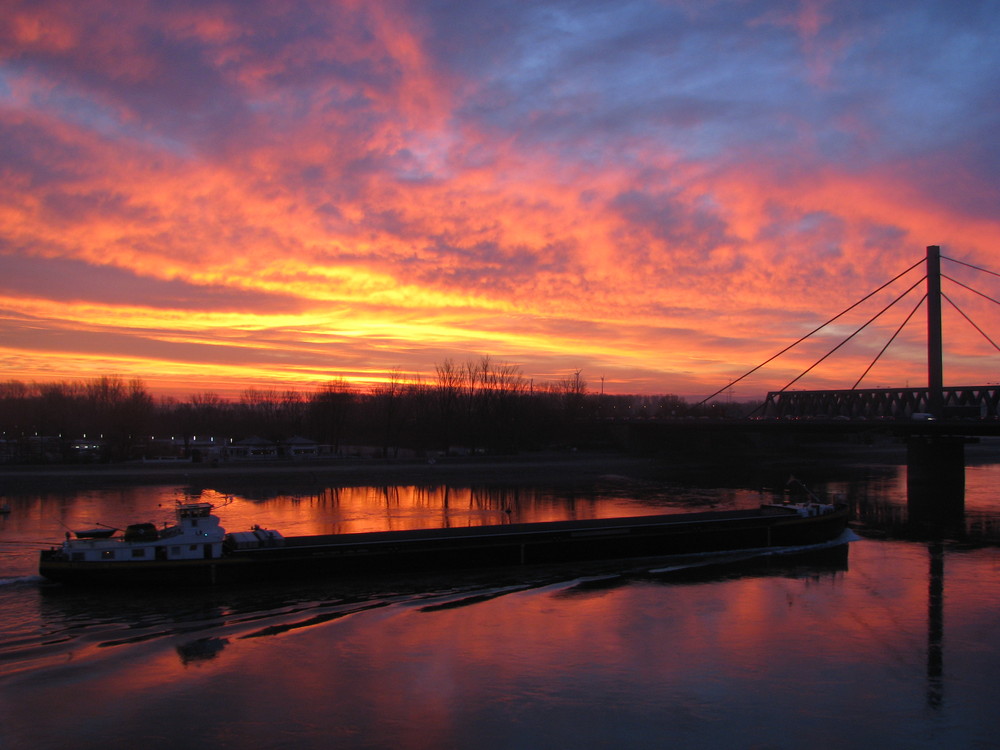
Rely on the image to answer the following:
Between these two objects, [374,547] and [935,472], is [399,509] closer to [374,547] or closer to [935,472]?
[374,547]

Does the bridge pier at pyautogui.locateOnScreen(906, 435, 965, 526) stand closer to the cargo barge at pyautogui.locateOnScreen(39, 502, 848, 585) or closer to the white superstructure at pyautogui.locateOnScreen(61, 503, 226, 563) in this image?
the cargo barge at pyautogui.locateOnScreen(39, 502, 848, 585)

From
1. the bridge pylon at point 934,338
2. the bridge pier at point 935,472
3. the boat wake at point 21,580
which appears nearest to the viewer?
the boat wake at point 21,580

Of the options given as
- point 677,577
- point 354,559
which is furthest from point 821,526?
point 354,559

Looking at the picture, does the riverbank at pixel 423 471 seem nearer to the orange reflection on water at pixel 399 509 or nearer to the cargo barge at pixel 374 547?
the orange reflection on water at pixel 399 509

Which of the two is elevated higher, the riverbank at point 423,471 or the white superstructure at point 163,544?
the white superstructure at point 163,544

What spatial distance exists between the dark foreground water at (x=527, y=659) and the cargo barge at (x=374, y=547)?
0.76 metres

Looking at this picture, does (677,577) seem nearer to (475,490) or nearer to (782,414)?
(475,490)

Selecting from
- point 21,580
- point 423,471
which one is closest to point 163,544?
point 21,580

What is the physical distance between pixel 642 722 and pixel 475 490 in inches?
1672

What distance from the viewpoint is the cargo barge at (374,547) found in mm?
22391

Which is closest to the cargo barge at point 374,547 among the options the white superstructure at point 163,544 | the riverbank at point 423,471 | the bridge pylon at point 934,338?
the white superstructure at point 163,544

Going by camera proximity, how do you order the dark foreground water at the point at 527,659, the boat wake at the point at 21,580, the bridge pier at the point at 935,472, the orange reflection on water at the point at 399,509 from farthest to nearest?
the bridge pier at the point at 935,472, the orange reflection on water at the point at 399,509, the boat wake at the point at 21,580, the dark foreground water at the point at 527,659

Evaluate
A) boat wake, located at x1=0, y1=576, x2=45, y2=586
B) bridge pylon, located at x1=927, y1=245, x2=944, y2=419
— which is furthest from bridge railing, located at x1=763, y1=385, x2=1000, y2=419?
boat wake, located at x1=0, y1=576, x2=45, y2=586

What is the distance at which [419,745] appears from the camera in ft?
A: 38.8
